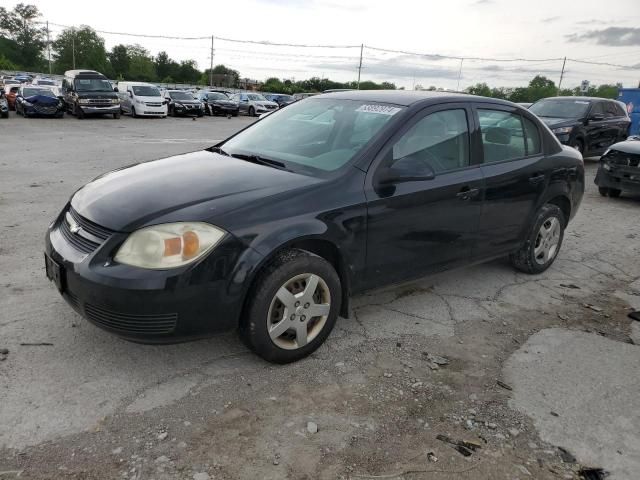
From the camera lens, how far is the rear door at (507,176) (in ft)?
13.7

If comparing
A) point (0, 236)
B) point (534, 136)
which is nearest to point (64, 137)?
point (0, 236)

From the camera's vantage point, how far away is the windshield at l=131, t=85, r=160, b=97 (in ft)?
82.8

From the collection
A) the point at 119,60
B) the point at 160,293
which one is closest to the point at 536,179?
the point at 160,293

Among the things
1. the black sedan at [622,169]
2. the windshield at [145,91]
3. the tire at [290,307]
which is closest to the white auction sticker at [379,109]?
the tire at [290,307]

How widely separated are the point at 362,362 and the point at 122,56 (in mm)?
120045

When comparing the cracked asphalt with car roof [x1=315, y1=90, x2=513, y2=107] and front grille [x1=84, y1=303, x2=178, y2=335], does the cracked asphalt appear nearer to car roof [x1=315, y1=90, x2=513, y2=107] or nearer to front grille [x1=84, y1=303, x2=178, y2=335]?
front grille [x1=84, y1=303, x2=178, y2=335]

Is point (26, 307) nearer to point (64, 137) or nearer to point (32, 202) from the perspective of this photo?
point (32, 202)

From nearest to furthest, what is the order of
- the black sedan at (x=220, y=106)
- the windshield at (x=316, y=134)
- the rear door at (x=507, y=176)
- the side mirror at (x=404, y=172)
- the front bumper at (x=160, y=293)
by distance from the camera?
the front bumper at (x=160, y=293)
the side mirror at (x=404, y=172)
the windshield at (x=316, y=134)
the rear door at (x=507, y=176)
the black sedan at (x=220, y=106)

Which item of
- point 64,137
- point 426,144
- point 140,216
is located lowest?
point 64,137

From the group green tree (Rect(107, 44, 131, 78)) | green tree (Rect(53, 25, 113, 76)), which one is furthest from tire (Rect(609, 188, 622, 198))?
green tree (Rect(107, 44, 131, 78))

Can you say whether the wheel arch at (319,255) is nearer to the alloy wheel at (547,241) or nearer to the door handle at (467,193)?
the door handle at (467,193)

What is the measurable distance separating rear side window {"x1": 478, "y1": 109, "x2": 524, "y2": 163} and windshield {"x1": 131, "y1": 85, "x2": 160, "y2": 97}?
23.8m

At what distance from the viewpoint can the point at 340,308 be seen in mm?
3432

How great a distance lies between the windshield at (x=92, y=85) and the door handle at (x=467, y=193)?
22.6 metres
